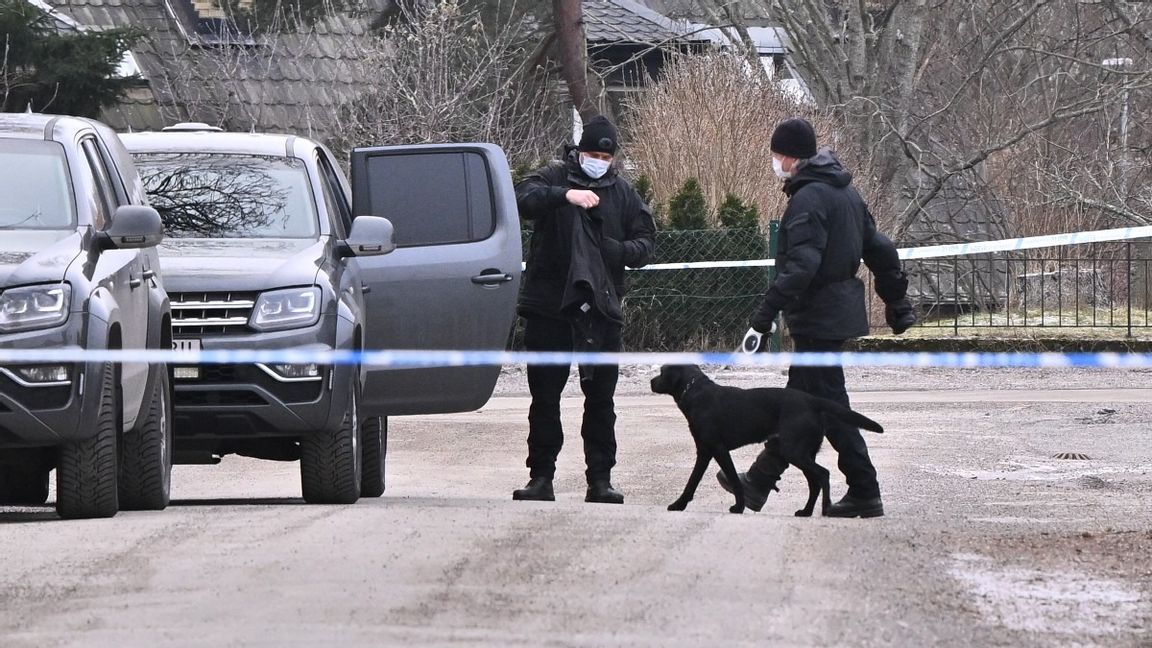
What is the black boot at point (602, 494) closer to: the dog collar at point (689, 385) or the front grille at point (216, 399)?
the dog collar at point (689, 385)

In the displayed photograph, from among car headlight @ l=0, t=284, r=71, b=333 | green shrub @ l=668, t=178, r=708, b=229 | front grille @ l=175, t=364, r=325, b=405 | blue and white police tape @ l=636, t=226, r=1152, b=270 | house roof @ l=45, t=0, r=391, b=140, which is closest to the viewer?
car headlight @ l=0, t=284, r=71, b=333

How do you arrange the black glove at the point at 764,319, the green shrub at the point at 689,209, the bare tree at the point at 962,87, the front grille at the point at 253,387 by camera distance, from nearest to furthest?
1. the front grille at the point at 253,387
2. the black glove at the point at 764,319
3. the green shrub at the point at 689,209
4. the bare tree at the point at 962,87

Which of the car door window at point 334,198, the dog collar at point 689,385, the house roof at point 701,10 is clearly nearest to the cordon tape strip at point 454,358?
the dog collar at point 689,385

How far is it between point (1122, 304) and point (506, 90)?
339 inches

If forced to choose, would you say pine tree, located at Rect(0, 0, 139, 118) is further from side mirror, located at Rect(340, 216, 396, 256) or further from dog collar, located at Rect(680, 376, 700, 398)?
dog collar, located at Rect(680, 376, 700, 398)

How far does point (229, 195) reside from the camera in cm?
1017

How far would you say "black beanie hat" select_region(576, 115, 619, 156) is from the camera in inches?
408

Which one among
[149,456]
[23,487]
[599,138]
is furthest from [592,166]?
[23,487]

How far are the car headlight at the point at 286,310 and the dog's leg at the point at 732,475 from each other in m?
1.89

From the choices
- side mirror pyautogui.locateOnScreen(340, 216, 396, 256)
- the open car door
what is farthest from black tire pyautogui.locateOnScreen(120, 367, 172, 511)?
the open car door

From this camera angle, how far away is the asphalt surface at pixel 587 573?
5.82m

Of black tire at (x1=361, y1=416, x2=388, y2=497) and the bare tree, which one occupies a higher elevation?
the bare tree

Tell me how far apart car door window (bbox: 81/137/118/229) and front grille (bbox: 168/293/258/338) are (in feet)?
1.95

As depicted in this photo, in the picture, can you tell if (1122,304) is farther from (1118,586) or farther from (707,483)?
(1118,586)
